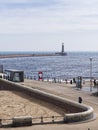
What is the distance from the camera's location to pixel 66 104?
3362cm

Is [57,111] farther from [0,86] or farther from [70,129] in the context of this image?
[0,86]

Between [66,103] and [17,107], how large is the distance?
4.55 m

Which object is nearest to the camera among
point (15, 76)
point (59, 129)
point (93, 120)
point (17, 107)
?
point (59, 129)

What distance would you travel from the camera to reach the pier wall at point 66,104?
87.7 feet

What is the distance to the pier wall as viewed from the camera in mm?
26719

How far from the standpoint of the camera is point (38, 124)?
25844 millimetres

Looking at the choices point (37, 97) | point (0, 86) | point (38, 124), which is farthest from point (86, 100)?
point (0, 86)

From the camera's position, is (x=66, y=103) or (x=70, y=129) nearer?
(x=70, y=129)

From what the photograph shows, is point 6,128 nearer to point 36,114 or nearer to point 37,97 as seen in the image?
point 36,114

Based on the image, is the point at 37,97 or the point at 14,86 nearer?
the point at 37,97

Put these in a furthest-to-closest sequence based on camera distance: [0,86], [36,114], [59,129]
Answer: [0,86], [36,114], [59,129]

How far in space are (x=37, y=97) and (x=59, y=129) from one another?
16.3m

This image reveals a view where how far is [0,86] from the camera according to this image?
5528cm

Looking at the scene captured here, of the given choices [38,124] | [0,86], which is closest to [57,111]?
[38,124]
